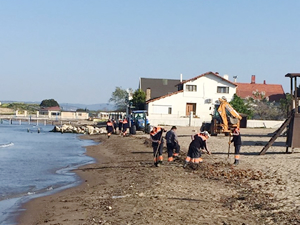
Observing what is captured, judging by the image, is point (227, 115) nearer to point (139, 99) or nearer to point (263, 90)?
point (139, 99)

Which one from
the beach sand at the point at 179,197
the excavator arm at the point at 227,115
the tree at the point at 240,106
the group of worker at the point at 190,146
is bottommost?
the beach sand at the point at 179,197

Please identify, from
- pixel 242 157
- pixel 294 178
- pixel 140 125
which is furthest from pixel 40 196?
pixel 140 125

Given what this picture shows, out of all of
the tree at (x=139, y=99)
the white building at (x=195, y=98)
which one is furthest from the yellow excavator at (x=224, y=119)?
the tree at (x=139, y=99)

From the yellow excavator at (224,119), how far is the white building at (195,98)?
24858 millimetres

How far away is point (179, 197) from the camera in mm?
12070

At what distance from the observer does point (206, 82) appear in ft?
212

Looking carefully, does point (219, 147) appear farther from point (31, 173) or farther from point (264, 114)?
point (264, 114)

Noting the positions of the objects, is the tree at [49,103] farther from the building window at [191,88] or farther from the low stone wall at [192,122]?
the low stone wall at [192,122]

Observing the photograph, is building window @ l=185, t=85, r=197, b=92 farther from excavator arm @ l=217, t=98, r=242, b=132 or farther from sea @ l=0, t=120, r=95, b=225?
sea @ l=0, t=120, r=95, b=225

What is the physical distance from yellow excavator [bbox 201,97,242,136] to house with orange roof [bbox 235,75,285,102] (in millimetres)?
37246

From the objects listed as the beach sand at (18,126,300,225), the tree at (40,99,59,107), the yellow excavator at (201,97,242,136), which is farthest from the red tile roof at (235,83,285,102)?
the tree at (40,99,59,107)

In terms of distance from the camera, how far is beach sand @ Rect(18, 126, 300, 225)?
9867 mm

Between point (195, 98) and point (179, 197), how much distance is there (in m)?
52.8

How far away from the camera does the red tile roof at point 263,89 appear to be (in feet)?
245
